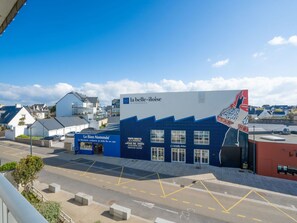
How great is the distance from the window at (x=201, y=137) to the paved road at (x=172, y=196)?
7.45m

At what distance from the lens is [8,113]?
52.7 metres

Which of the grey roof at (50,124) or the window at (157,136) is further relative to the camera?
the grey roof at (50,124)

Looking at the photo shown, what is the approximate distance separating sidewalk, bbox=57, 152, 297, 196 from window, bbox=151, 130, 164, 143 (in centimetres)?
327

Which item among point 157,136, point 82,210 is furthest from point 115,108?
point 82,210

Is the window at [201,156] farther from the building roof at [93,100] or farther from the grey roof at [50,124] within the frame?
the building roof at [93,100]

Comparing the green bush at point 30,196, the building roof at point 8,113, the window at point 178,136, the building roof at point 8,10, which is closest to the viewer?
the building roof at point 8,10

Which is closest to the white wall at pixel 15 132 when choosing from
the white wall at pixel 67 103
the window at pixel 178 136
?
the white wall at pixel 67 103

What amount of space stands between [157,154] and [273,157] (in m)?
14.7

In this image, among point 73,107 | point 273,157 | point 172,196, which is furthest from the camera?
point 73,107

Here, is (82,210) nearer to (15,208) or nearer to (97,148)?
(15,208)

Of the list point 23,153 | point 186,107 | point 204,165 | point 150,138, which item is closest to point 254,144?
point 204,165

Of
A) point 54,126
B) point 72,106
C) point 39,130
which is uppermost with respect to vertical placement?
point 72,106

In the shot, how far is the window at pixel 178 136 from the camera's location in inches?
1046

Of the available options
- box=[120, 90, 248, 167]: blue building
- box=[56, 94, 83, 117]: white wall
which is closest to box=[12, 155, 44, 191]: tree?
box=[120, 90, 248, 167]: blue building
